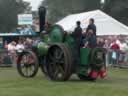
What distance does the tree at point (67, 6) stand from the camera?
64.2 m

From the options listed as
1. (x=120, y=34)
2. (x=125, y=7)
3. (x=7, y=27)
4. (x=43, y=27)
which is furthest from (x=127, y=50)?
(x=7, y=27)

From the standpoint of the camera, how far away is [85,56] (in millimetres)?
17453

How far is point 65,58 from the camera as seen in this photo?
17.0m

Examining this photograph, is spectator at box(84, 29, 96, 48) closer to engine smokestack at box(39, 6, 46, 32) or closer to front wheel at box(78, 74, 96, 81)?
front wheel at box(78, 74, 96, 81)

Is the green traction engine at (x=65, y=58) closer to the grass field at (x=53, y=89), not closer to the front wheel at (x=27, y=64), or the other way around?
the front wheel at (x=27, y=64)

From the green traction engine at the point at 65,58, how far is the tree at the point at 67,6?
1781 inches

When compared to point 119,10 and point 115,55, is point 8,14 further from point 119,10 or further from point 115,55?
point 115,55

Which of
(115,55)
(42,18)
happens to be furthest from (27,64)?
(115,55)

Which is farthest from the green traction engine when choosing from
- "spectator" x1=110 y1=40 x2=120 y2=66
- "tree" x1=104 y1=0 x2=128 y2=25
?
"tree" x1=104 y1=0 x2=128 y2=25

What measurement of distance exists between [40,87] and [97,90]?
5.60 ft

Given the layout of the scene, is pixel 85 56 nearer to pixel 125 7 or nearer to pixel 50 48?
pixel 50 48

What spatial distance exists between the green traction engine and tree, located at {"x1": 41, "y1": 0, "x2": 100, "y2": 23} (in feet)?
148

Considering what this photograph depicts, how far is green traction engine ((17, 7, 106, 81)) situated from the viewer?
17188mm

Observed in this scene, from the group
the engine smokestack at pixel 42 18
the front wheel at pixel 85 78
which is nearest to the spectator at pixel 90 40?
the front wheel at pixel 85 78
